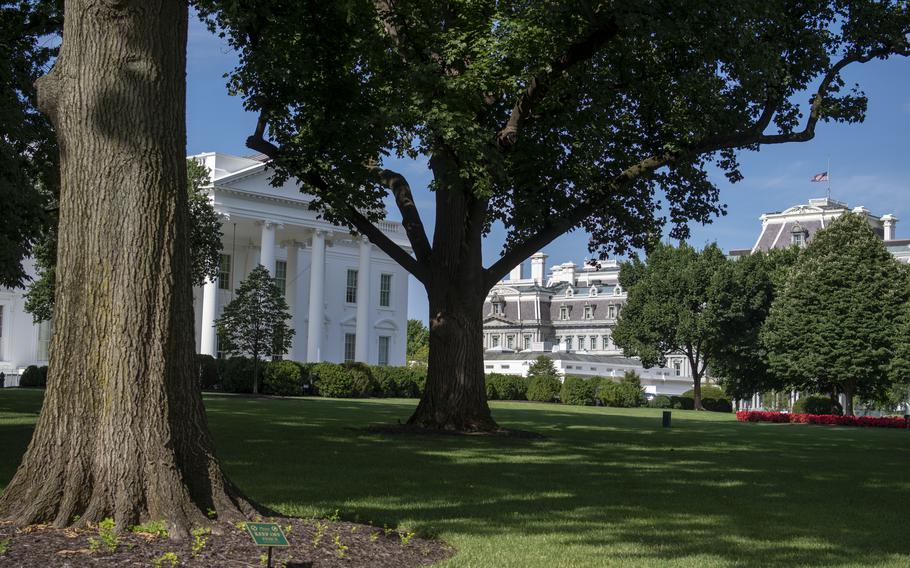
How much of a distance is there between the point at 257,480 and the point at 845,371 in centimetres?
4152

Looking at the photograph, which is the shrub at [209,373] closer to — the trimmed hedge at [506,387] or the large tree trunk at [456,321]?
the trimmed hedge at [506,387]

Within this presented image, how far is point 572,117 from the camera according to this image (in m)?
19.6

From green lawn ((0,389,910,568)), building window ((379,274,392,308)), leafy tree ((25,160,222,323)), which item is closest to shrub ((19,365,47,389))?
leafy tree ((25,160,222,323))

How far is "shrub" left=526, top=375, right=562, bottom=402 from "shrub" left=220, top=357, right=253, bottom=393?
18.4m

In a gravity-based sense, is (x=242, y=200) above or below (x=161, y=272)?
above

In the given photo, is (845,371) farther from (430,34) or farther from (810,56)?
(430,34)

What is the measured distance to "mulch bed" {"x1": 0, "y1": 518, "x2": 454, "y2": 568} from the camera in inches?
251

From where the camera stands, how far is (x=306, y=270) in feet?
208

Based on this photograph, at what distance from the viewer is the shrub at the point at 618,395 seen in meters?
57.9

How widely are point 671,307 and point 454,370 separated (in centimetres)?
4719

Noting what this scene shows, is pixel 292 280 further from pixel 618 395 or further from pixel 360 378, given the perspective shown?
pixel 618 395

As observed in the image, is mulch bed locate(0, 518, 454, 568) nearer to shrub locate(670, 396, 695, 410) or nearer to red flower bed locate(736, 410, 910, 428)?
red flower bed locate(736, 410, 910, 428)

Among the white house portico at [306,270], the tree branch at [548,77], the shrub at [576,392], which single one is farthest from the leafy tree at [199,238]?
the shrub at [576,392]

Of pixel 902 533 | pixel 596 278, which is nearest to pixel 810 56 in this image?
pixel 902 533
